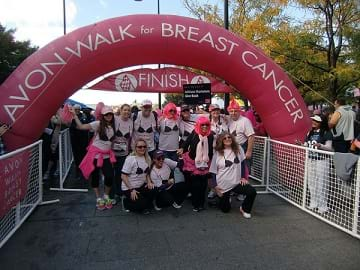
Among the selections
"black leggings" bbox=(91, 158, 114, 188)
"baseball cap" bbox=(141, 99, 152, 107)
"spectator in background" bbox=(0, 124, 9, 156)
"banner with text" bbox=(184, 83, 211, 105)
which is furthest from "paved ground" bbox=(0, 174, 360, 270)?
"banner with text" bbox=(184, 83, 211, 105)

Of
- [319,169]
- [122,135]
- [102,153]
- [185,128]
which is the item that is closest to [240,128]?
[185,128]

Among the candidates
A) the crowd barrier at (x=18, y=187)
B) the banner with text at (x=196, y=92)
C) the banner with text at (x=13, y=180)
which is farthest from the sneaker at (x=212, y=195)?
the banner with text at (x=196, y=92)

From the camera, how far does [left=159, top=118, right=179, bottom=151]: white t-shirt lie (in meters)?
6.09

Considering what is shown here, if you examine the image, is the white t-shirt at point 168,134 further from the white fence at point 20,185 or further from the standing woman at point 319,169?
the standing woman at point 319,169

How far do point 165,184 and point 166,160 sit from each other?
1.27 ft

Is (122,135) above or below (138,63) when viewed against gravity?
below

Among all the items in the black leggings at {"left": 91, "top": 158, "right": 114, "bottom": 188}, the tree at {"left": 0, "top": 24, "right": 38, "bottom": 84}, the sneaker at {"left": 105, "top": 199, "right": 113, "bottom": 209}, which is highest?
the tree at {"left": 0, "top": 24, "right": 38, "bottom": 84}

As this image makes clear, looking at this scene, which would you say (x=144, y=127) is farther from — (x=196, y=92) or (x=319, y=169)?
(x=196, y=92)

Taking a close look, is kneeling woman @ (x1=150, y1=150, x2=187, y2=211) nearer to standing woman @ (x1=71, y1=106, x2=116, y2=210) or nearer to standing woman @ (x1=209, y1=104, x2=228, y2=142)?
standing woman @ (x1=71, y1=106, x2=116, y2=210)

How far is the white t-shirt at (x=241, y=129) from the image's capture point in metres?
6.20

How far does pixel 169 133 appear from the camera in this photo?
20.0 feet

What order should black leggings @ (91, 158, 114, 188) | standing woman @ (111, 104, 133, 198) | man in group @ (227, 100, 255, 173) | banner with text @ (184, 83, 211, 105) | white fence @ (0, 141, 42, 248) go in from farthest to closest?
banner with text @ (184, 83, 211, 105) → man in group @ (227, 100, 255, 173) → standing woman @ (111, 104, 133, 198) → black leggings @ (91, 158, 114, 188) → white fence @ (0, 141, 42, 248)

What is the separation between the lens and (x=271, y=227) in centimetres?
480

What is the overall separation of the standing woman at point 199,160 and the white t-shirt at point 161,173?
0.26m
